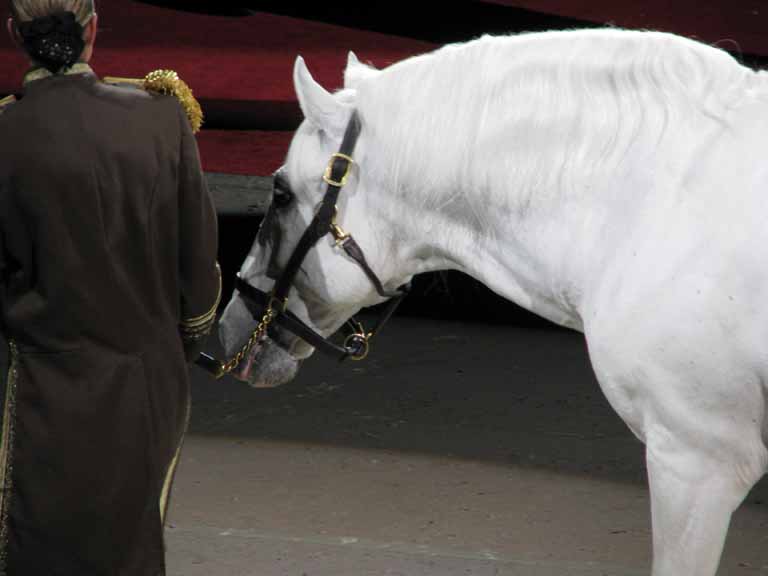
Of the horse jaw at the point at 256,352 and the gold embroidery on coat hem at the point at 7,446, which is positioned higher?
the gold embroidery on coat hem at the point at 7,446

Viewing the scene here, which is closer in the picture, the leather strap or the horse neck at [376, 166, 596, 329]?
the horse neck at [376, 166, 596, 329]

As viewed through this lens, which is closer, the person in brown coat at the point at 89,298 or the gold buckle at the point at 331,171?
the person in brown coat at the point at 89,298

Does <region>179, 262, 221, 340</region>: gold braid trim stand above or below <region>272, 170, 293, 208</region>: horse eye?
below

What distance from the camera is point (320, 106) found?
7.32ft

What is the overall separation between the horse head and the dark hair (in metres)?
0.51

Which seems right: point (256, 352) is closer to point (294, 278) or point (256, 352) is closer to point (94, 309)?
point (294, 278)

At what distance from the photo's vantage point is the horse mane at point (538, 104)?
2.00 m

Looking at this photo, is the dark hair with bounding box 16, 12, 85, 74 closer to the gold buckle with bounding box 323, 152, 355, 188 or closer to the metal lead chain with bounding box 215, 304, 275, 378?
the gold buckle with bounding box 323, 152, 355, 188

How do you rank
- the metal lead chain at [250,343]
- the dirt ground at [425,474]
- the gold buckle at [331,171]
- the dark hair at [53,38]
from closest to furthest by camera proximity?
the dark hair at [53,38], the gold buckle at [331,171], the metal lead chain at [250,343], the dirt ground at [425,474]

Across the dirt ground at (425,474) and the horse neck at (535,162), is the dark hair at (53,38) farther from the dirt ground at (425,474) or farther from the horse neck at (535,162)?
the dirt ground at (425,474)

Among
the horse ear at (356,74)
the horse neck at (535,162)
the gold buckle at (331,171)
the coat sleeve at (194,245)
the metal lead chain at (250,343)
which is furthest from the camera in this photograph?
the metal lead chain at (250,343)

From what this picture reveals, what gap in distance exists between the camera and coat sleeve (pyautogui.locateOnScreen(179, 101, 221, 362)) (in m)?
1.88

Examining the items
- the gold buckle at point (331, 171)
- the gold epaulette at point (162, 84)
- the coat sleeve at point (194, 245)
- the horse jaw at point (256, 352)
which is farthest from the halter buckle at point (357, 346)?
the gold epaulette at point (162, 84)

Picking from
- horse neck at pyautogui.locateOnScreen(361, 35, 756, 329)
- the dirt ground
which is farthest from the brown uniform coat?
the dirt ground
